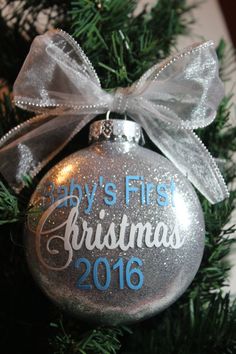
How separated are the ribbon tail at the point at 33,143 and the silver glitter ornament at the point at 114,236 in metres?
0.07

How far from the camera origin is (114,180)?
0.45 metres

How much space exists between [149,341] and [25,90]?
0.98 feet

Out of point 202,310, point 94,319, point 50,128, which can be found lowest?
point 202,310

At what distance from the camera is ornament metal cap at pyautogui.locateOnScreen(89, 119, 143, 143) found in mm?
485

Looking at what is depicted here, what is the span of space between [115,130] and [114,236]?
0.37 feet

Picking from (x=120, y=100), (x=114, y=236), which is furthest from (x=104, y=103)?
(x=114, y=236)

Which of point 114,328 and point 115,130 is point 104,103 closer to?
point 115,130

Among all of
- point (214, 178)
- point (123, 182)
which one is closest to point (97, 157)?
point (123, 182)

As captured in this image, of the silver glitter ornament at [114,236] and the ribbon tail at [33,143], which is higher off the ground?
the ribbon tail at [33,143]

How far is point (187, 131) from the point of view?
54cm

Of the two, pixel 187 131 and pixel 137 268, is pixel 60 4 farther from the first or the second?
pixel 137 268

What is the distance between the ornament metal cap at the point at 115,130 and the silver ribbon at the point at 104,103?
0.09ft

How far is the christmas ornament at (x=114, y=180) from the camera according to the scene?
1.44 ft

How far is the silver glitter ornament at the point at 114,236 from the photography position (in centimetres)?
44
